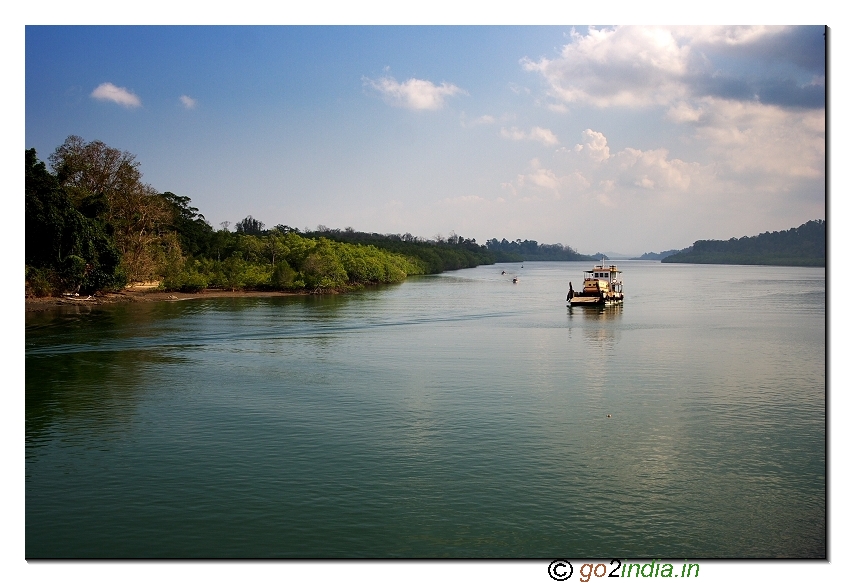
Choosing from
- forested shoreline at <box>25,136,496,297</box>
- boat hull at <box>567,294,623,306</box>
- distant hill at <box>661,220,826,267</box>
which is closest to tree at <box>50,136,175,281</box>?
forested shoreline at <box>25,136,496,297</box>

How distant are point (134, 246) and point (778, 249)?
2945cm

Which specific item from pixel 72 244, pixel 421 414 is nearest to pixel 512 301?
pixel 72 244

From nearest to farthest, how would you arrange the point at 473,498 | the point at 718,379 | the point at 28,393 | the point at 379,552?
1. the point at 379,552
2. the point at 473,498
3. the point at 28,393
4. the point at 718,379

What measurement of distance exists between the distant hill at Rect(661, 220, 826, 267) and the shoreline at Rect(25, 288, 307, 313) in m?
22.6

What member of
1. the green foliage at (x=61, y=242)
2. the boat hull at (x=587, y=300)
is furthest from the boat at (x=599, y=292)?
the green foliage at (x=61, y=242)

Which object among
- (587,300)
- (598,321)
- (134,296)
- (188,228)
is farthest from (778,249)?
(188,228)

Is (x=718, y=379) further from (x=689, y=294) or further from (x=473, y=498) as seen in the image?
(x=689, y=294)

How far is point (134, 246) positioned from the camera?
36062mm

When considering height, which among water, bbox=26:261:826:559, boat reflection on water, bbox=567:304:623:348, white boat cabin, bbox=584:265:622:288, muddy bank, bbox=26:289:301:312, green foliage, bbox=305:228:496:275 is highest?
green foliage, bbox=305:228:496:275

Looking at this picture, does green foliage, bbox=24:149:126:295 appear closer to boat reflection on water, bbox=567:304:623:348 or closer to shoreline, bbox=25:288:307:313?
shoreline, bbox=25:288:307:313

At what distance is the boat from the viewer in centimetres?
3302

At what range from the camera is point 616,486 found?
27.9 ft

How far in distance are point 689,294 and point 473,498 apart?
34.0 metres

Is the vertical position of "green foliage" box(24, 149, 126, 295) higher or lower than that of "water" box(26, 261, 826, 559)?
higher
